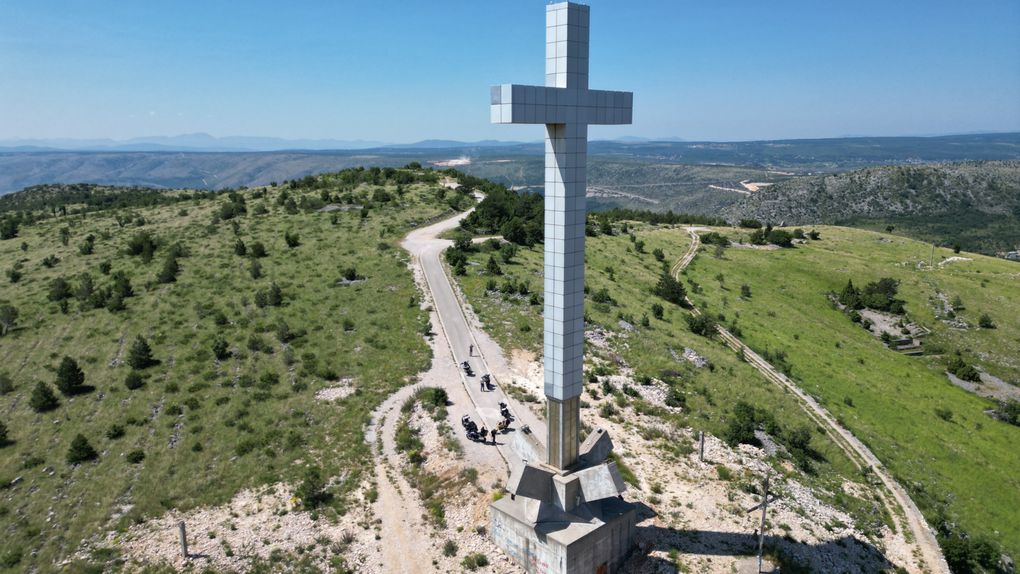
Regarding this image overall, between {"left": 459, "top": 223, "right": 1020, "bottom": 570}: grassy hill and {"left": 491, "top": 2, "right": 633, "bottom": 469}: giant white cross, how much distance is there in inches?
626

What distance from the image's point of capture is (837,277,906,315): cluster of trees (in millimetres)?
67375

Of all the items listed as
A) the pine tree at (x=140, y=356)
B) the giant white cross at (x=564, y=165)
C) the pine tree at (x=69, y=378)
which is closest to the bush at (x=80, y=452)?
the pine tree at (x=69, y=378)

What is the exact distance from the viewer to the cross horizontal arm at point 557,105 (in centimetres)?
1520

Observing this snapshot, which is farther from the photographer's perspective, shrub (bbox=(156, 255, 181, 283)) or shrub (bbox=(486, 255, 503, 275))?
shrub (bbox=(486, 255, 503, 275))

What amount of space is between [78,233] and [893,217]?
20778cm

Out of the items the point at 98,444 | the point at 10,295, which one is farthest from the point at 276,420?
the point at 10,295

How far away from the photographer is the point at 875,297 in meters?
68.0

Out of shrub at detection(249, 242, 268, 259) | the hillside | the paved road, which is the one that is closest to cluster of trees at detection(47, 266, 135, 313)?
shrub at detection(249, 242, 268, 259)

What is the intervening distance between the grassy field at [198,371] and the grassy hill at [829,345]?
11.1 m

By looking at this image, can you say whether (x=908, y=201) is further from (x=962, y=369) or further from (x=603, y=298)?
(x=603, y=298)

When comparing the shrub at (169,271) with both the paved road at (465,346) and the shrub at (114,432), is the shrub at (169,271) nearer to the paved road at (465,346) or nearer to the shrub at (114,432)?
the paved road at (465,346)

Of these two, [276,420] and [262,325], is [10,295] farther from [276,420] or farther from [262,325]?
[276,420]

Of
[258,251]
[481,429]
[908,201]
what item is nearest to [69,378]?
[258,251]

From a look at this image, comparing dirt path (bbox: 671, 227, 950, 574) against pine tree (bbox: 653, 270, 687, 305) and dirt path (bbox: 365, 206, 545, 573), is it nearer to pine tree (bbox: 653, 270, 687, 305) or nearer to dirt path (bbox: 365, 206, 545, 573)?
pine tree (bbox: 653, 270, 687, 305)
